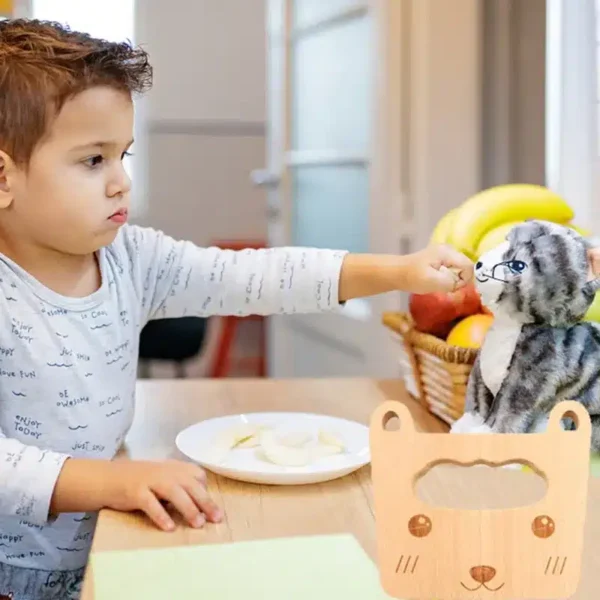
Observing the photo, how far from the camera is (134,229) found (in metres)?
1.09

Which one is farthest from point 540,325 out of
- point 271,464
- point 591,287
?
point 271,464

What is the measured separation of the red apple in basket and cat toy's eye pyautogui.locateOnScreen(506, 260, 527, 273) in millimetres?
182

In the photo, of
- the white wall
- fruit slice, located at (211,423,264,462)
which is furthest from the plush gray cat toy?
the white wall

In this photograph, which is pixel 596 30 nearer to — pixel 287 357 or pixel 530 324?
pixel 530 324

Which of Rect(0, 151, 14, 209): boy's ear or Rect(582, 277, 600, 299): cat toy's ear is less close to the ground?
Rect(0, 151, 14, 209): boy's ear

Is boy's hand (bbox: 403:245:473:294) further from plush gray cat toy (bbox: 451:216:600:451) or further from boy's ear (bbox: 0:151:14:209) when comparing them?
boy's ear (bbox: 0:151:14:209)

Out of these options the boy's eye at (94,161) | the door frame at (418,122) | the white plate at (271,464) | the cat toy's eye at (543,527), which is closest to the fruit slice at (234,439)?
the white plate at (271,464)

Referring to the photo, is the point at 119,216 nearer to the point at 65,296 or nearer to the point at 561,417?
the point at 65,296

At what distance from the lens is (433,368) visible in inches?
42.1

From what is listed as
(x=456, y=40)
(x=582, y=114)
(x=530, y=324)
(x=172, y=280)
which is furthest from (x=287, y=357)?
(x=530, y=324)

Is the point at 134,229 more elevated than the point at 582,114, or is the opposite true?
the point at 582,114

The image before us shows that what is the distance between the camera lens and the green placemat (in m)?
0.61

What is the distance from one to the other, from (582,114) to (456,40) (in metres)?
0.48

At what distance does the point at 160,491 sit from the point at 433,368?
42 cm
